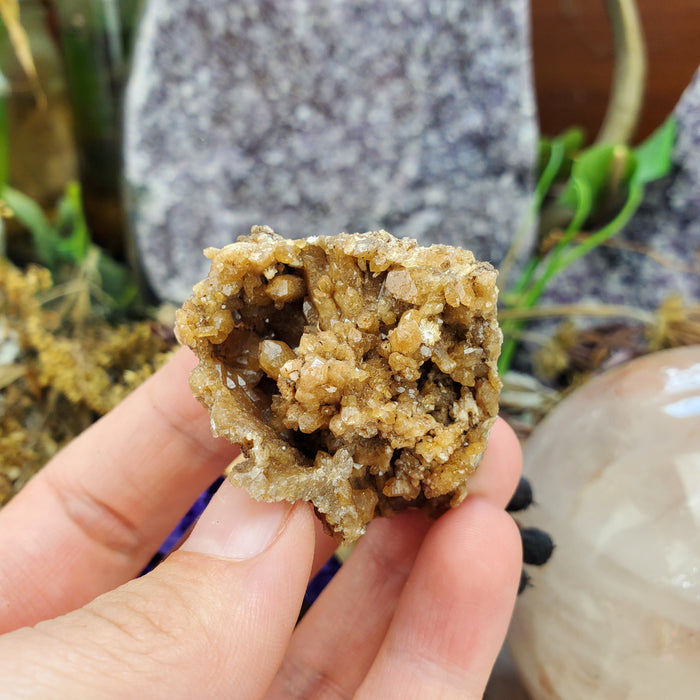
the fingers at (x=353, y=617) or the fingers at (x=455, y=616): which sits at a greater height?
the fingers at (x=455, y=616)

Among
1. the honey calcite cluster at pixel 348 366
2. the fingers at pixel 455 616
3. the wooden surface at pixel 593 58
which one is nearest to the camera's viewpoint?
the honey calcite cluster at pixel 348 366

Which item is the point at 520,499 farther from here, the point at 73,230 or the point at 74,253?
the point at 73,230

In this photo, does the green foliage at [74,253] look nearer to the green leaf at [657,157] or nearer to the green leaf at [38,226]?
the green leaf at [38,226]

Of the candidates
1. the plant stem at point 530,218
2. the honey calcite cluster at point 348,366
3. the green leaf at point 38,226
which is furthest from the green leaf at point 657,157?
the green leaf at point 38,226

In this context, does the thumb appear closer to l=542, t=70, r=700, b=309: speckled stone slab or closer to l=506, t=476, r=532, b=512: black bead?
l=506, t=476, r=532, b=512: black bead

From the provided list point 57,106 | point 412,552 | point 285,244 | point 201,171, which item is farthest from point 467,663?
point 57,106

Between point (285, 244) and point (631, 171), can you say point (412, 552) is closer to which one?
point (285, 244)

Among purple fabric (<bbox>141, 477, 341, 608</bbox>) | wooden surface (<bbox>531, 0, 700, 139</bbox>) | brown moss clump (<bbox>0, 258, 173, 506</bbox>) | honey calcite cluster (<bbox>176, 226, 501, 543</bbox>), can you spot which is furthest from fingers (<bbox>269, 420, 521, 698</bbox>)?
wooden surface (<bbox>531, 0, 700, 139</bbox>)
